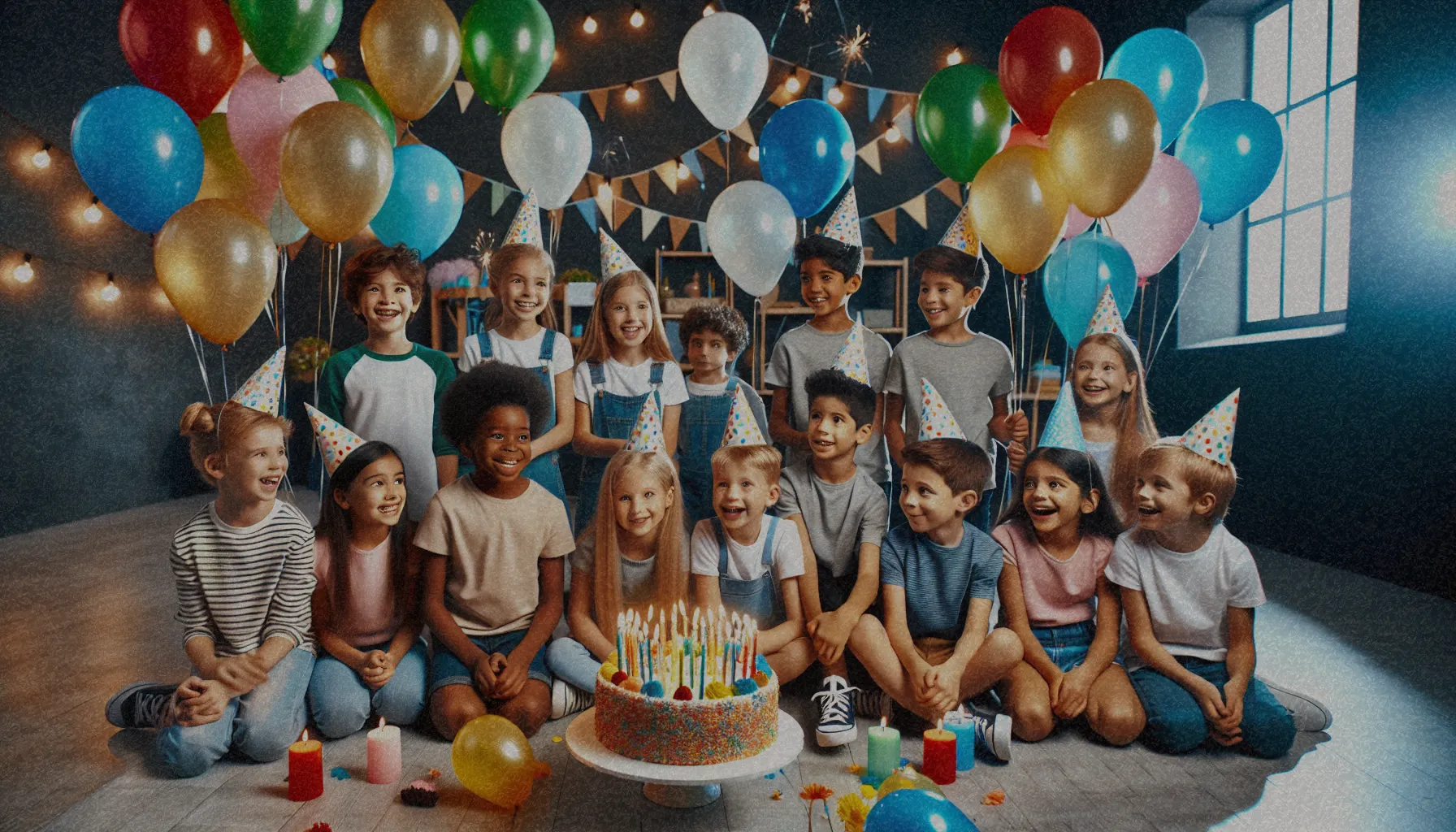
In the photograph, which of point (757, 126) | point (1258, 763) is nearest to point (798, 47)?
point (757, 126)

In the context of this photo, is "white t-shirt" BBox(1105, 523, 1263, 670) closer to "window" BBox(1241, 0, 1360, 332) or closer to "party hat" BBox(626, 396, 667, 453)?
"party hat" BBox(626, 396, 667, 453)

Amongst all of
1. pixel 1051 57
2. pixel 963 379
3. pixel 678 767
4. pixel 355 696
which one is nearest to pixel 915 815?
pixel 678 767

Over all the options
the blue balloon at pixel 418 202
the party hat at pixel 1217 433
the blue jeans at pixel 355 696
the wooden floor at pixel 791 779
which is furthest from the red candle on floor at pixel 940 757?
the blue balloon at pixel 418 202

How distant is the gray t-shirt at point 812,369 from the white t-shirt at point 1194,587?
2.75 ft

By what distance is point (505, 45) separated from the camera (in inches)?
125

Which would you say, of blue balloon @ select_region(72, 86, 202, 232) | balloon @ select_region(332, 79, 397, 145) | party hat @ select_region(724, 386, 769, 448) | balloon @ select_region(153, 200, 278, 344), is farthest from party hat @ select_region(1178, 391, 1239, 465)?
blue balloon @ select_region(72, 86, 202, 232)

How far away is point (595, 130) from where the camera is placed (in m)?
7.17

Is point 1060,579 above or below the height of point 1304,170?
below

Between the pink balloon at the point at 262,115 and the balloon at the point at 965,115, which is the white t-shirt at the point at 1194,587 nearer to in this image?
the balloon at the point at 965,115

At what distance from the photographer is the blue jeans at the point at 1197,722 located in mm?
2271

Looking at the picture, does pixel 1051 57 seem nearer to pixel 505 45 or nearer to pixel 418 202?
pixel 505 45

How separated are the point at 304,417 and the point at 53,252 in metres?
2.43

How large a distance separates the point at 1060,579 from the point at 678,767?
1179mm

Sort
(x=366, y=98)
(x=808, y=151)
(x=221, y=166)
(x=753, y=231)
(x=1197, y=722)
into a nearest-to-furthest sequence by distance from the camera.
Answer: (x=1197, y=722), (x=221, y=166), (x=366, y=98), (x=753, y=231), (x=808, y=151)
